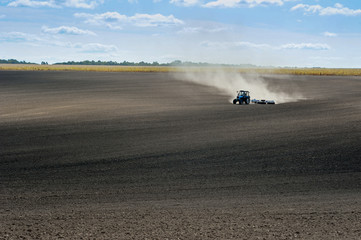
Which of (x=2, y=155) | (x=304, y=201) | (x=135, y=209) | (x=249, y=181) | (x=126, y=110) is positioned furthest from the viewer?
(x=126, y=110)

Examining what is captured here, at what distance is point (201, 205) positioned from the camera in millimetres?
11555

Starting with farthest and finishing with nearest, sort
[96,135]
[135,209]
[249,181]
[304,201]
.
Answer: [96,135], [249,181], [304,201], [135,209]

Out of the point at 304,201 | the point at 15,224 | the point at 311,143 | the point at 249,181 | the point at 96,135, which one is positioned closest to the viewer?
the point at 15,224

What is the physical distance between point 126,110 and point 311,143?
16319mm

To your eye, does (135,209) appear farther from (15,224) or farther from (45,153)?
(45,153)

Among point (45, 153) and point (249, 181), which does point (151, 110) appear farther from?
point (249, 181)

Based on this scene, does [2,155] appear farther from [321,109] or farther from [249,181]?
[321,109]

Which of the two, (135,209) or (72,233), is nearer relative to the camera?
(72,233)

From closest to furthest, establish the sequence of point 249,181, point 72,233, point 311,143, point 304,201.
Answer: point 72,233
point 304,201
point 249,181
point 311,143

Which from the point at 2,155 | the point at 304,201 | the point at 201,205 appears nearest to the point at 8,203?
the point at 201,205

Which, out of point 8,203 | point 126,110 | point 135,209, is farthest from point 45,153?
point 126,110

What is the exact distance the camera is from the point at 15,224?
9.84m

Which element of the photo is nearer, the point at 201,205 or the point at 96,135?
the point at 201,205

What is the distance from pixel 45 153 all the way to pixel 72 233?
967 cm
